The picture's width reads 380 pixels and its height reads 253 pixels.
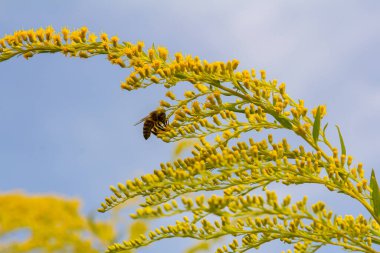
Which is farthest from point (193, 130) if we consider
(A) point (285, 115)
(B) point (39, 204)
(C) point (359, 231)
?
(B) point (39, 204)

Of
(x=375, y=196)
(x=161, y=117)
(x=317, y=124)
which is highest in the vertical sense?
(x=161, y=117)

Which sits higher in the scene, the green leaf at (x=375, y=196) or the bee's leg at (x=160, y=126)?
the bee's leg at (x=160, y=126)

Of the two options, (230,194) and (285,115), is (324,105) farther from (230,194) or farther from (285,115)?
(230,194)

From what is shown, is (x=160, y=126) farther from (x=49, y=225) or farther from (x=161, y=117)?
(x=49, y=225)

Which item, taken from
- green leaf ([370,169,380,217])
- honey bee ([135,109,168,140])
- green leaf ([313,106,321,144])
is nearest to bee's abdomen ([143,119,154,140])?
honey bee ([135,109,168,140])

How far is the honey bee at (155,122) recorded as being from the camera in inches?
245

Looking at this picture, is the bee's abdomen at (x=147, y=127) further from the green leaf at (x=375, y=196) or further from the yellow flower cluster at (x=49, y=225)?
the yellow flower cluster at (x=49, y=225)

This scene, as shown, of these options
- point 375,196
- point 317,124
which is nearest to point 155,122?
point 317,124

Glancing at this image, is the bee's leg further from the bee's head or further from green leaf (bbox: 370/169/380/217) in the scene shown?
green leaf (bbox: 370/169/380/217)

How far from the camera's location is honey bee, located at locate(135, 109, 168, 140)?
20.4 ft

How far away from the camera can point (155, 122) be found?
6.33 metres

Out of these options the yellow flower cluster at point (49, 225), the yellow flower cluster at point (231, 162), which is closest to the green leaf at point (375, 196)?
the yellow flower cluster at point (231, 162)

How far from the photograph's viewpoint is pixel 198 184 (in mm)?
4715

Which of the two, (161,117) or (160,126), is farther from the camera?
(161,117)
